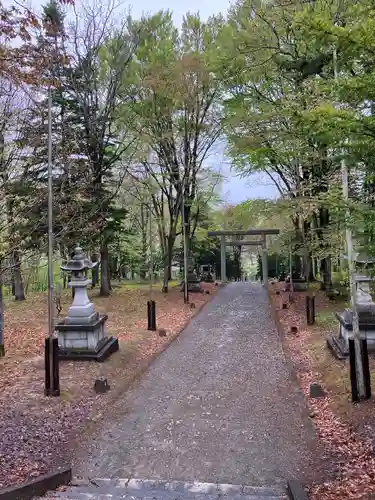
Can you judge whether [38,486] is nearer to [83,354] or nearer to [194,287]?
[83,354]

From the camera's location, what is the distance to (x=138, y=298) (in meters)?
17.4

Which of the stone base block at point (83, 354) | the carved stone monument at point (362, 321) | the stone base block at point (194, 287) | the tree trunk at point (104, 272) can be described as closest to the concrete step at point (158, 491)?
the stone base block at point (83, 354)

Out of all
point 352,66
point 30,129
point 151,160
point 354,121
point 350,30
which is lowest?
point 354,121

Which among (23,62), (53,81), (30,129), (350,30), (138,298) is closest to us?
(350,30)

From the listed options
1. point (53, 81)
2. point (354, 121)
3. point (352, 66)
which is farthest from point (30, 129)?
point (354, 121)

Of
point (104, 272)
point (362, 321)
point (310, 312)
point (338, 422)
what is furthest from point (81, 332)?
point (104, 272)

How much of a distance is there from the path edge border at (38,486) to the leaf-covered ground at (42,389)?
0.34 m

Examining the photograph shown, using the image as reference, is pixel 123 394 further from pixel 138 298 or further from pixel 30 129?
pixel 138 298

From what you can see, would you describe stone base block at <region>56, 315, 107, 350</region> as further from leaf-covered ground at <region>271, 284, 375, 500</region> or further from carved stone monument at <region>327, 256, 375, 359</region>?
carved stone monument at <region>327, 256, 375, 359</region>

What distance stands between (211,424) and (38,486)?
101 inches

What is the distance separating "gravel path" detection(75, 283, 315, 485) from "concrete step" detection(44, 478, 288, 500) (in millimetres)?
221

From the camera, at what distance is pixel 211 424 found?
18.3 ft

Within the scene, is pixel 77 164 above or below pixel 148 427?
above

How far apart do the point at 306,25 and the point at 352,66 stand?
63.0 inches
